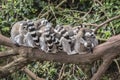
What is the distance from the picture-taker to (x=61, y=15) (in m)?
3.51

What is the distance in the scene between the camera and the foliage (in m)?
3.09

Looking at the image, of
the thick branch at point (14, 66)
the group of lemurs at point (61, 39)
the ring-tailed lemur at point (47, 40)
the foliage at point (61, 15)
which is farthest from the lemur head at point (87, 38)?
the foliage at point (61, 15)

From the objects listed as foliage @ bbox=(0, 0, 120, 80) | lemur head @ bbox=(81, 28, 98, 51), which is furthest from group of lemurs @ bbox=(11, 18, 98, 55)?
foliage @ bbox=(0, 0, 120, 80)

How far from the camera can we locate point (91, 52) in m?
1.63

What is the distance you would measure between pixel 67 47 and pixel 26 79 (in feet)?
6.00

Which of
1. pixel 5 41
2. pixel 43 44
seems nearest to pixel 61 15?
pixel 5 41

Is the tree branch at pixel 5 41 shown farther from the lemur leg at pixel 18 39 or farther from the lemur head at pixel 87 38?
the lemur head at pixel 87 38

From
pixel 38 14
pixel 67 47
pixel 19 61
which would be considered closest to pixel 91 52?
pixel 67 47

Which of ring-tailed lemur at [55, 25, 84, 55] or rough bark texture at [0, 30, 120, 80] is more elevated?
ring-tailed lemur at [55, 25, 84, 55]

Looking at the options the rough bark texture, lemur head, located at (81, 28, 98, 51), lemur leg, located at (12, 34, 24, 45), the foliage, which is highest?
lemur head, located at (81, 28, 98, 51)

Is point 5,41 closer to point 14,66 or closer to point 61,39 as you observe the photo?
point 14,66

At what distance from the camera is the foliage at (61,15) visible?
10.1 feet

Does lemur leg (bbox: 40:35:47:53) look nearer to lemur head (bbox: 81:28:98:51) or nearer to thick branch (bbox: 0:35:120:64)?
thick branch (bbox: 0:35:120:64)

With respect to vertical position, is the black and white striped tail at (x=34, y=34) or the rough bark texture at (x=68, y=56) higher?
the black and white striped tail at (x=34, y=34)
